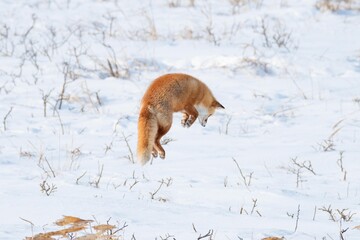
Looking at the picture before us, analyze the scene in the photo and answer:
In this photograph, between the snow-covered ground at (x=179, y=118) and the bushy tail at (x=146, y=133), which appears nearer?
the bushy tail at (x=146, y=133)

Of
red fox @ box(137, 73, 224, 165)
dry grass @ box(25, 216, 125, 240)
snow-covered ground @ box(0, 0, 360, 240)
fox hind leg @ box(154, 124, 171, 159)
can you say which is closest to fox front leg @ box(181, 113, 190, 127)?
red fox @ box(137, 73, 224, 165)

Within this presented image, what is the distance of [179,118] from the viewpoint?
27.1ft

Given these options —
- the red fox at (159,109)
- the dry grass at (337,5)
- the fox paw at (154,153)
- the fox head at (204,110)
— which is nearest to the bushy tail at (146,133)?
the red fox at (159,109)

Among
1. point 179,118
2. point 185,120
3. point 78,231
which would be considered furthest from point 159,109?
point 179,118

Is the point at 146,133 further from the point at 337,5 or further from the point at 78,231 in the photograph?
the point at 337,5

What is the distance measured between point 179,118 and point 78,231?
4681 mm

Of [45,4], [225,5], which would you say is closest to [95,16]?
[45,4]

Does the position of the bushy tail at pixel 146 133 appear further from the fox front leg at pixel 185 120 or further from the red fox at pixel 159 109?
the fox front leg at pixel 185 120

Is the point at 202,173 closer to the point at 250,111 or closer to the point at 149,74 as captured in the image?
the point at 250,111

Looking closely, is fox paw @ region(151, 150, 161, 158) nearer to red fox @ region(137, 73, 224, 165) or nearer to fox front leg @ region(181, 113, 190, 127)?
red fox @ region(137, 73, 224, 165)

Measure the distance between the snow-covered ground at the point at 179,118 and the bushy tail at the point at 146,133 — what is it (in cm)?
39

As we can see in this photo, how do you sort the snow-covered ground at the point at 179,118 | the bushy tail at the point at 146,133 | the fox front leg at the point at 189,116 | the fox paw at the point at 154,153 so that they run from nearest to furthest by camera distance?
the bushy tail at the point at 146,133
the fox paw at the point at 154,153
the fox front leg at the point at 189,116
the snow-covered ground at the point at 179,118

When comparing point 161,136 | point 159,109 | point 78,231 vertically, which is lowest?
point 78,231

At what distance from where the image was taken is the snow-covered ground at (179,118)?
14.0 ft
